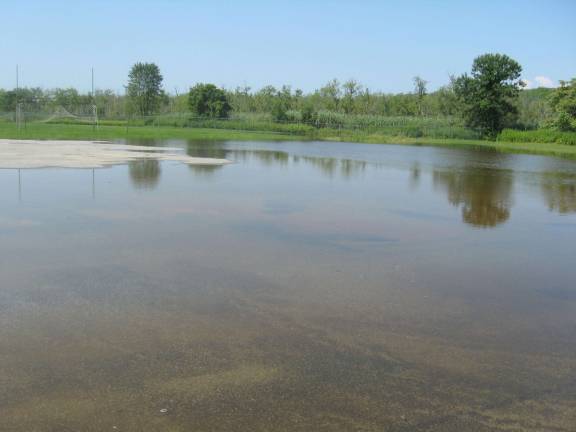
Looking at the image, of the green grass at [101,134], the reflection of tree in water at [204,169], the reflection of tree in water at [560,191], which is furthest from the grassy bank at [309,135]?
the reflection of tree in water at [560,191]

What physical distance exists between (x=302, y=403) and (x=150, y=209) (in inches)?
297

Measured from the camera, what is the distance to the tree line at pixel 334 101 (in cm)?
5700

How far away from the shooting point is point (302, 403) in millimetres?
3938

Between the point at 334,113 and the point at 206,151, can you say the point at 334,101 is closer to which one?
the point at 334,113

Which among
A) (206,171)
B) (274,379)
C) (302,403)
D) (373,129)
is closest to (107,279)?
(274,379)

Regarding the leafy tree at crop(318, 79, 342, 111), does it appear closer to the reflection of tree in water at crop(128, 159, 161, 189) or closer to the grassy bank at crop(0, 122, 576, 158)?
the grassy bank at crop(0, 122, 576, 158)

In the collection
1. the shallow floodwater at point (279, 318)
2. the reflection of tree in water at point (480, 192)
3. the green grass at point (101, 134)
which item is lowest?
the shallow floodwater at point (279, 318)

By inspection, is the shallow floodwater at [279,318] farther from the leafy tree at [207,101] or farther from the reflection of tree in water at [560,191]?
the leafy tree at [207,101]

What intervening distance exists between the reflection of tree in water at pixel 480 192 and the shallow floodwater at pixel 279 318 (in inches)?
9.7

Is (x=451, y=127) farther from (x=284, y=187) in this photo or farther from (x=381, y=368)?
(x=381, y=368)

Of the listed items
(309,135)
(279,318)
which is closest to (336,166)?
(279,318)

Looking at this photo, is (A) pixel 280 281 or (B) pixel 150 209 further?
(B) pixel 150 209

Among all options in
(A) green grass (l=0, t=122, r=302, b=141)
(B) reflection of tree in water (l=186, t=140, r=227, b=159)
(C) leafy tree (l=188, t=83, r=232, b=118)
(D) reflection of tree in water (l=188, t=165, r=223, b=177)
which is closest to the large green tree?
(A) green grass (l=0, t=122, r=302, b=141)

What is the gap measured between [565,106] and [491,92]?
8.83 meters
